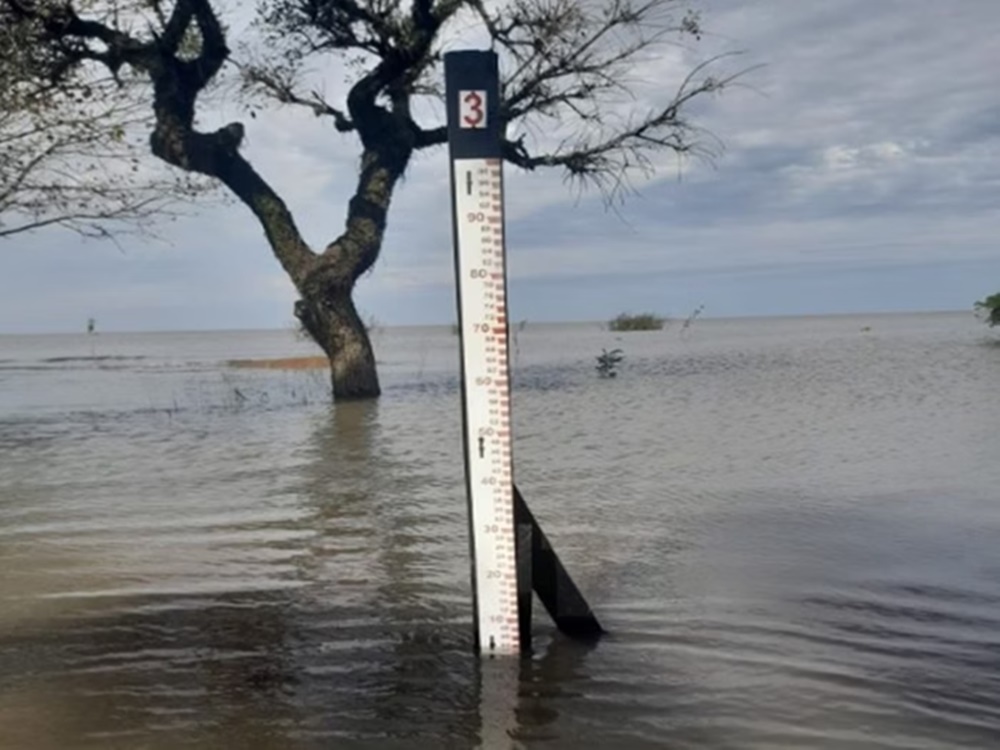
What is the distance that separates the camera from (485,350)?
4395mm

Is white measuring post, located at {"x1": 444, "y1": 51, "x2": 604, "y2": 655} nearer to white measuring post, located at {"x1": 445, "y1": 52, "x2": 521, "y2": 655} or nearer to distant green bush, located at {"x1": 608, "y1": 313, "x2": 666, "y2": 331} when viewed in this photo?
white measuring post, located at {"x1": 445, "y1": 52, "x2": 521, "y2": 655}

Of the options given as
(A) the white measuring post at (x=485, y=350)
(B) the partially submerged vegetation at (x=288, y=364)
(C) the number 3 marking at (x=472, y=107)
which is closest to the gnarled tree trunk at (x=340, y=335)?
(B) the partially submerged vegetation at (x=288, y=364)

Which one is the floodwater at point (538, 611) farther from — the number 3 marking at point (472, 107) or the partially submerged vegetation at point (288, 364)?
the partially submerged vegetation at point (288, 364)

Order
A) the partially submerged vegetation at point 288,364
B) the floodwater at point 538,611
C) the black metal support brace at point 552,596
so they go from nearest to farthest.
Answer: the floodwater at point 538,611 → the black metal support brace at point 552,596 → the partially submerged vegetation at point 288,364

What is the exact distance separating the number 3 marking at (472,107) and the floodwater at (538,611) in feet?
7.43

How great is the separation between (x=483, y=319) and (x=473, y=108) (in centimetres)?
86

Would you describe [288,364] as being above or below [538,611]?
above

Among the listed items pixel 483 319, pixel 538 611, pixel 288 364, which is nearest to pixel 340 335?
pixel 288 364

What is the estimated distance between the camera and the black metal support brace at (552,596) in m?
4.67

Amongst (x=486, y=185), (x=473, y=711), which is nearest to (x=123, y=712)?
(x=473, y=711)

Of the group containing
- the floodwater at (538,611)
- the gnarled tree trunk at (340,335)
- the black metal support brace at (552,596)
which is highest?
the gnarled tree trunk at (340,335)

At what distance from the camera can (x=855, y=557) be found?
670cm

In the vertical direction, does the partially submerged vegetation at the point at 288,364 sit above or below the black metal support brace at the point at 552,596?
above

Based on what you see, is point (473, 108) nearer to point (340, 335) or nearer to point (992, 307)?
point (340, 335)
